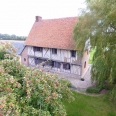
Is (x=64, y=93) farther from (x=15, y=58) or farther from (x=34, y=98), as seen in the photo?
(x=15, y=58)

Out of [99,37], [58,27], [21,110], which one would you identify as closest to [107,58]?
[99,37]

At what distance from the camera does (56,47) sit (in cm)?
1641

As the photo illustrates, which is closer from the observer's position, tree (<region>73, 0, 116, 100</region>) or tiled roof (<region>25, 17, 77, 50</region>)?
tree (<region>73, 0, 116, 100</region>)

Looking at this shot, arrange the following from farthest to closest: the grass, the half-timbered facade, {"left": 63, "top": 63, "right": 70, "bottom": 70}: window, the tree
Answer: {"left": 63, "top": 63, "right": 70, "bottom": 70}: window < the half-timbered facade < the grass < the tree

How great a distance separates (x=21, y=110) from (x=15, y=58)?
7.96 feet

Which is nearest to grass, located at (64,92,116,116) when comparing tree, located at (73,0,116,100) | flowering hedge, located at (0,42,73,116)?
tree, located at (73,0,116,100)

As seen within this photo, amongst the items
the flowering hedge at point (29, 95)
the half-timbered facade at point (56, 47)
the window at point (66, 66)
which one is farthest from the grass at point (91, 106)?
the window at point (66, 66)

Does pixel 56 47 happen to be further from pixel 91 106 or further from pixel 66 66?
pixel 91 106

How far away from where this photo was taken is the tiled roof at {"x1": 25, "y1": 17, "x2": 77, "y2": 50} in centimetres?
1620

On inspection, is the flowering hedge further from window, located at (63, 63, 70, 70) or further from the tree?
window, located at (63, 63, 70, 70)

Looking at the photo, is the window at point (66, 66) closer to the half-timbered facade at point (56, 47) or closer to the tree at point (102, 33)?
the half-timbered facade at point (56, 47)

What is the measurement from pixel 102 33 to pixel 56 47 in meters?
7.98

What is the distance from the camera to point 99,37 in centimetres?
938

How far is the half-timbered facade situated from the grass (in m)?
4.99
